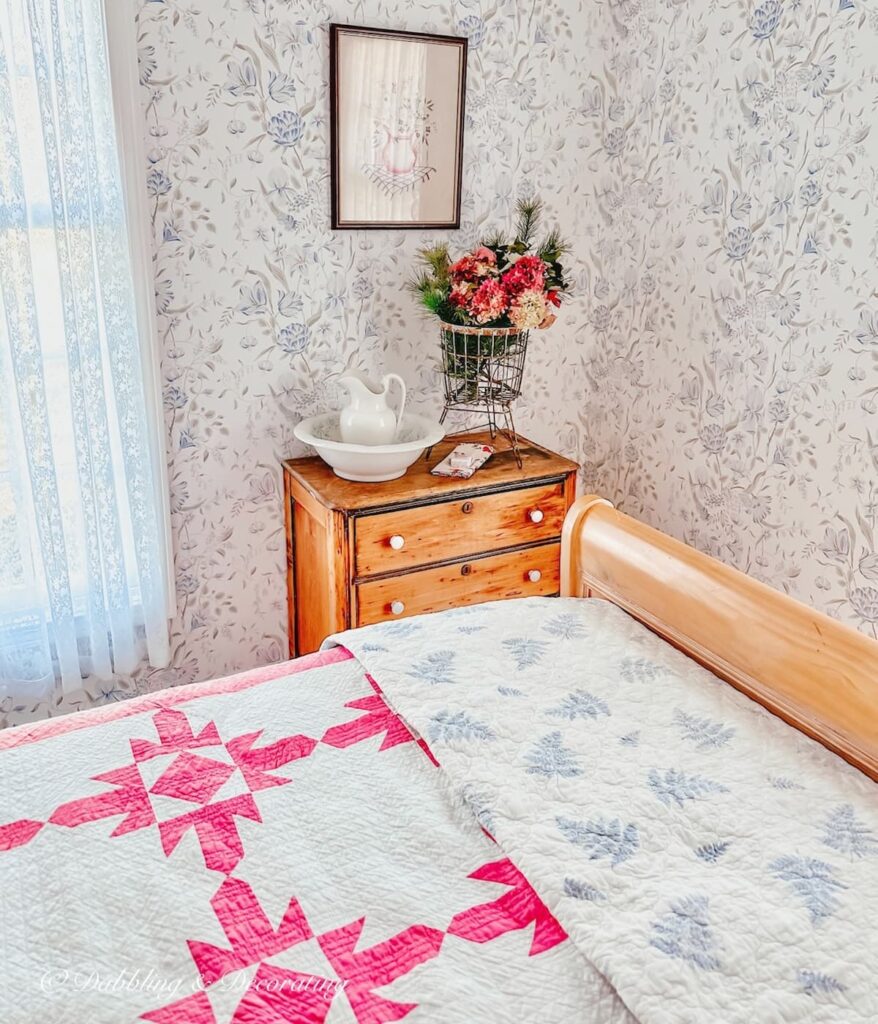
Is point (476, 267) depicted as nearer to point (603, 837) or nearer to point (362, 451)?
point (362, 451)

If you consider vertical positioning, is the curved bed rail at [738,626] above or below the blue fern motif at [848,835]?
above

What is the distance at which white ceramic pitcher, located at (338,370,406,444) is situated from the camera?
2410 mm

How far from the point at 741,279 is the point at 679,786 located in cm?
158

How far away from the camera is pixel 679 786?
132 centimetres

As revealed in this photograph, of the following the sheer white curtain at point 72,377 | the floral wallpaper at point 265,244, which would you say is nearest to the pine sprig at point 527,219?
the floral wallpaper at point 265,244

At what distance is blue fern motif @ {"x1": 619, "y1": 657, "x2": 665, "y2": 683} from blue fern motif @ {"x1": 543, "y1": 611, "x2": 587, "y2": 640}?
0.37ft

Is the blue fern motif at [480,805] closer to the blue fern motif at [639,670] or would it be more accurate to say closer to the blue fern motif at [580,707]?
the blue fern motif at [580,707]

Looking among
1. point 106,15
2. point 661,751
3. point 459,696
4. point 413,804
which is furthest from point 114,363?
point 661,751

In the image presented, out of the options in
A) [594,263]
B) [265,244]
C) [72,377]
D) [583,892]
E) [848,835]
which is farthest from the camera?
[594,263]

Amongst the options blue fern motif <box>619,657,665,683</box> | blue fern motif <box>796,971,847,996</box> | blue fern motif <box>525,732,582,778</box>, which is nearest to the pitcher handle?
blue fern motif <box>619,657,665,683</box>

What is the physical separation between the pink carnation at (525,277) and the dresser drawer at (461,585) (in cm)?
70

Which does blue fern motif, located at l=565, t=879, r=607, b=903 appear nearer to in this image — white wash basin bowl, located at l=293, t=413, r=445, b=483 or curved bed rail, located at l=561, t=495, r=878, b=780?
curved bed rail, located at l=561, t=495, r=878, b=780

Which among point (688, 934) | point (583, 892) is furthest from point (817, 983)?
point (583, 892)

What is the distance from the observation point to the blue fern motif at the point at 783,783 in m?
1.31
